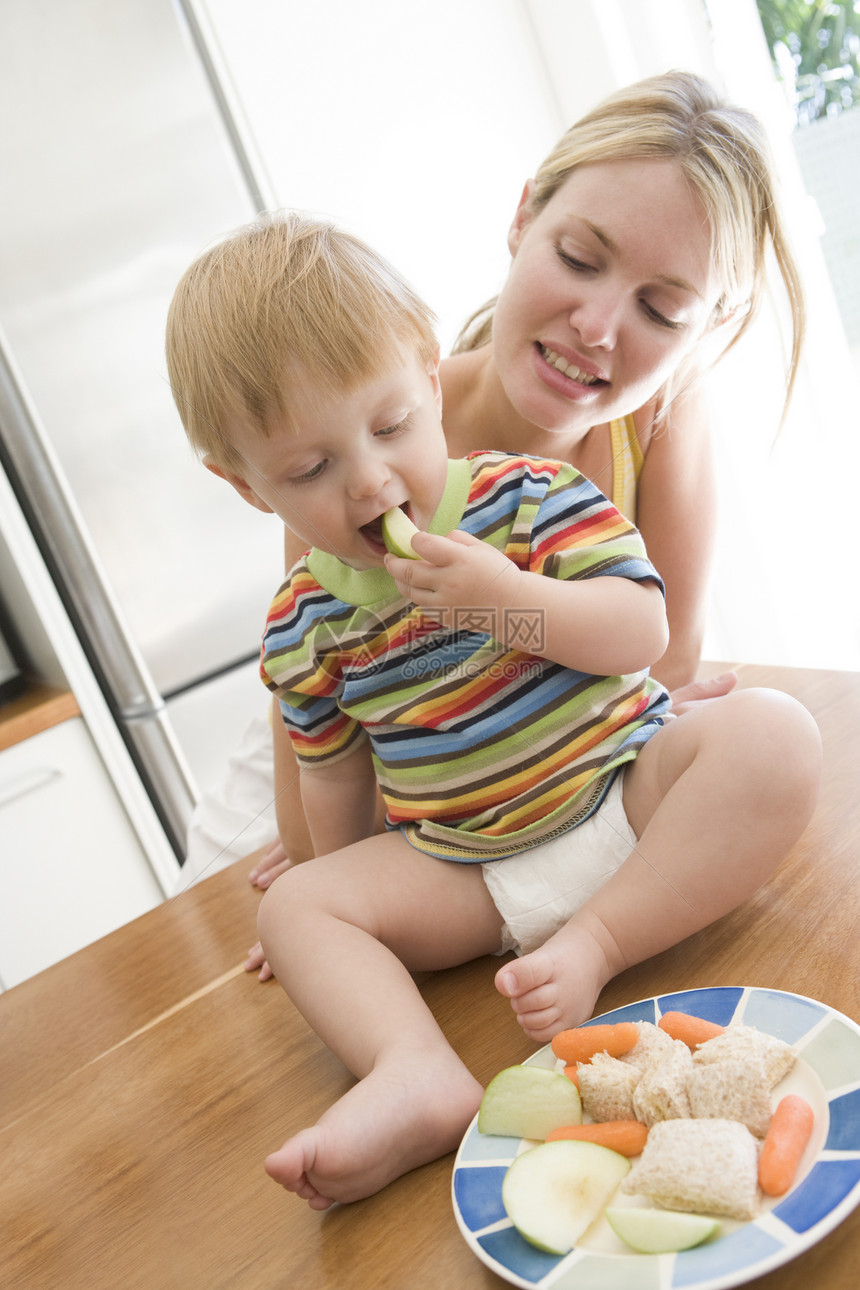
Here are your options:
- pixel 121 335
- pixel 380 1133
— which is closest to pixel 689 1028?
pixel 380 1133

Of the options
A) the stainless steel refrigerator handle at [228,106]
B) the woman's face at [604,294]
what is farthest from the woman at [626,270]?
the stainless steel refrigerator handle at [228,106]

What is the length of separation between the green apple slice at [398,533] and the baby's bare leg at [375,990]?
0.20 metres

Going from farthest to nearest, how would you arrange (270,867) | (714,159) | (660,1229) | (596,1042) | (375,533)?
(270,867) < (714,159) < (375,533) < (596,1042) < (660,1229)

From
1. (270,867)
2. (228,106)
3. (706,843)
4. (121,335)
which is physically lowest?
(270,867)

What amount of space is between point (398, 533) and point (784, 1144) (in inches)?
13.4

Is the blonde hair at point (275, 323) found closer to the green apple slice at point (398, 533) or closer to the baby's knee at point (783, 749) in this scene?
the green apple slice at point (398, 533)

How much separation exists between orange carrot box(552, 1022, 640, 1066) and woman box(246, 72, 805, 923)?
12.7 inches

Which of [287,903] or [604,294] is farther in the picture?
[604,294]

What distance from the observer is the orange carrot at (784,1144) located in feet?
1.22

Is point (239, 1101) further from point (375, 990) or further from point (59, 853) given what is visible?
point (59, 853)

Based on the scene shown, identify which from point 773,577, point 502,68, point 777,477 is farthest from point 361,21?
point 773,577

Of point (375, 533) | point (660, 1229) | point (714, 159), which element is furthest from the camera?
point (714, 159)

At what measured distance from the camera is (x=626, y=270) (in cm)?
72

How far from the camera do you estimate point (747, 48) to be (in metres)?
1.52
